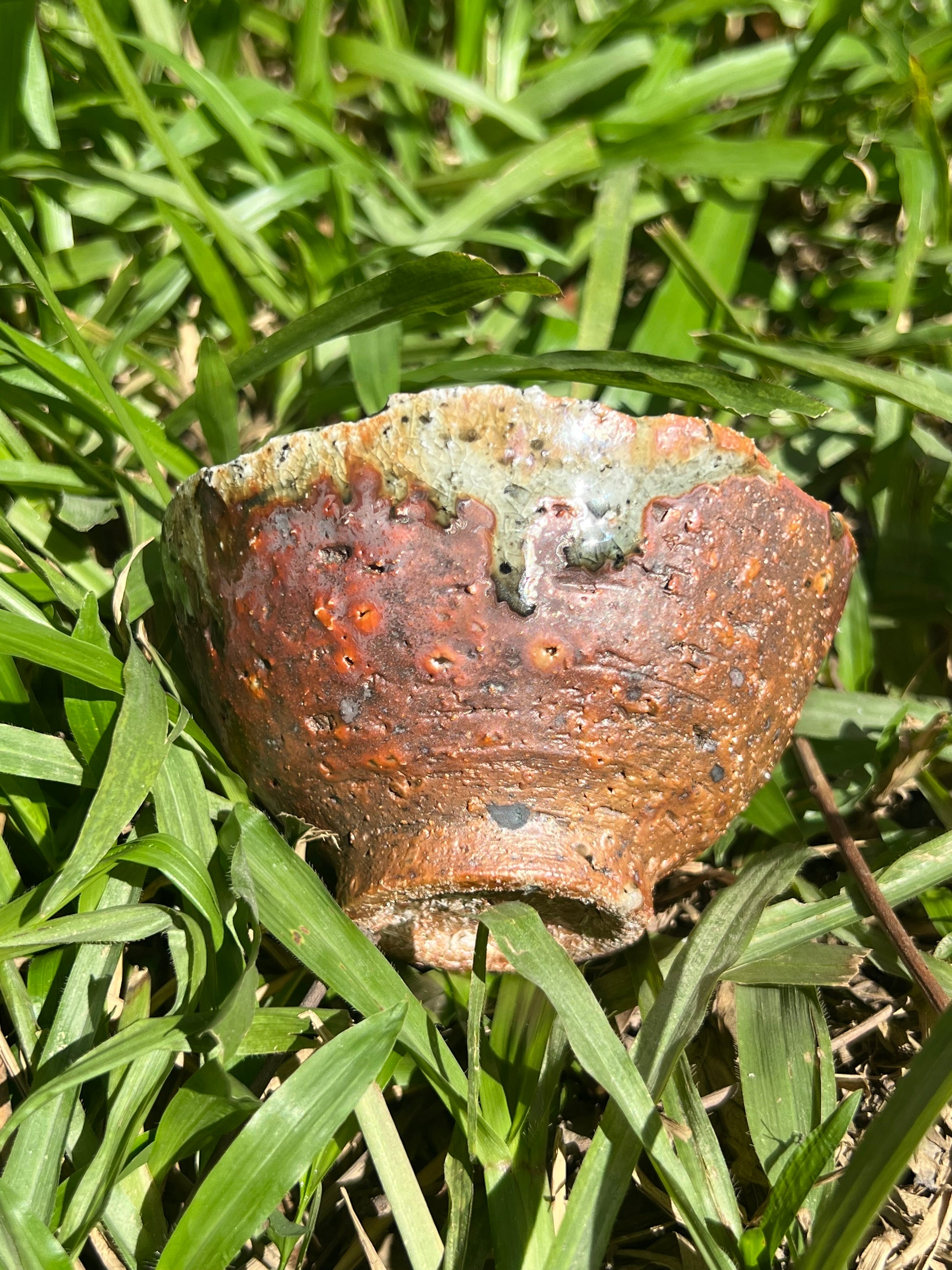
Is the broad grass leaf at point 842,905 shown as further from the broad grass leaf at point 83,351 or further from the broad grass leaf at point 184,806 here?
the broad grass leaf at point 83,351

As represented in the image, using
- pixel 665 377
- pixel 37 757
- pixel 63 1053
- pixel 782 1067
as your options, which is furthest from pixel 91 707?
pixel 782 1067

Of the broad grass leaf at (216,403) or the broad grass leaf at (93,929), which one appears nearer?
the broad grass leaf at (93,929)

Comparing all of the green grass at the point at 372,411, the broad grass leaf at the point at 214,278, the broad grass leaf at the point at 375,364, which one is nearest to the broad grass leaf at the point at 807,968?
the green grass at the point at 372,411

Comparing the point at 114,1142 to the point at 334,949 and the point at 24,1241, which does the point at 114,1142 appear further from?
the point at 334,949

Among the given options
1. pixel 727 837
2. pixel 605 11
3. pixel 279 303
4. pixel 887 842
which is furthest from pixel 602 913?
pixel 605 11

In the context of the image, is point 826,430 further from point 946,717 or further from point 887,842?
point 887,842

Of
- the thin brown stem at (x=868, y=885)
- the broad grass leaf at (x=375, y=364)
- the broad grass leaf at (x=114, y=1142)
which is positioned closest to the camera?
the broad grass leaf at (x=114, y=1142)
